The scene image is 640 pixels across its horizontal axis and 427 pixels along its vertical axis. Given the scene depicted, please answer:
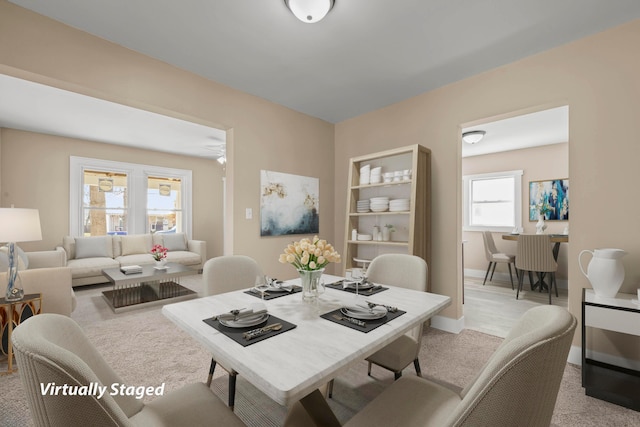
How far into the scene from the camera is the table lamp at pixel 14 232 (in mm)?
2215

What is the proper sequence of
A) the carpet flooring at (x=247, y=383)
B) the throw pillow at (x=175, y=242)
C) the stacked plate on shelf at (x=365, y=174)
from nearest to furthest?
the carpet flooring at (x=247, y=383) < the stacked plate on shelf at (x=365, y=174) < the throw pillow at (x=175, y=242)

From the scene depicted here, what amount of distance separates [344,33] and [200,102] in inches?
61.1

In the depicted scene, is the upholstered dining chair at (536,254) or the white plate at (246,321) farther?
the upholstered dining chair at (536,254)

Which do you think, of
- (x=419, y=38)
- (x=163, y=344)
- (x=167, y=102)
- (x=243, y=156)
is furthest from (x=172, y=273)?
(x=419, y=38)

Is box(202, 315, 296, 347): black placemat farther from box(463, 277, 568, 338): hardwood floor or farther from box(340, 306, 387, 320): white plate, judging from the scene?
box(463, 277, 568, 338): hardwood floor

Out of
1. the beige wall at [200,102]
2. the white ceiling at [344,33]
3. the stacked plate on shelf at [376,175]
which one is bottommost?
the stacked plate on shelf at [376,175]

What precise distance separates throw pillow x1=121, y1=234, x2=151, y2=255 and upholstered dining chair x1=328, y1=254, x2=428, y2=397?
507 cm

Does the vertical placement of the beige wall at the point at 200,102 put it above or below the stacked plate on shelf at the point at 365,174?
above

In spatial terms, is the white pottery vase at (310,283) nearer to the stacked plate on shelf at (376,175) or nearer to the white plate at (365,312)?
the white plate at (365,312)

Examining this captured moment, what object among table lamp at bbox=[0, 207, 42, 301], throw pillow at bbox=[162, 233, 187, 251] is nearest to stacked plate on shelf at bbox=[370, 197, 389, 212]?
table lamp at bbox=[0, 207, 42, 301]

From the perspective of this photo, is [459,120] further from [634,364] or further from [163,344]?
[163,344]

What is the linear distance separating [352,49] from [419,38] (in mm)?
532

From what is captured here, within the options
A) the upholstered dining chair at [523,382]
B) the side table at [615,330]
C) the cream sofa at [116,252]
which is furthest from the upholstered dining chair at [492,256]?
the cream sofa at [116,252]

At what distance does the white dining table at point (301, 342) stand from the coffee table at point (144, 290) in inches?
110
